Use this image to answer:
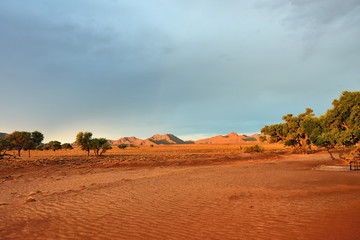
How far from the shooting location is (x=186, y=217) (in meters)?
7.25

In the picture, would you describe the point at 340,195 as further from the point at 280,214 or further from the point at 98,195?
the point at 98,195

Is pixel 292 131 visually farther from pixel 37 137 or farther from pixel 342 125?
pixel 37 137

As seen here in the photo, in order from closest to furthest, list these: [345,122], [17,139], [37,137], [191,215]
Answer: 1. [191,215]
2. [345,122]
3. [17,139]
4. [37,137]

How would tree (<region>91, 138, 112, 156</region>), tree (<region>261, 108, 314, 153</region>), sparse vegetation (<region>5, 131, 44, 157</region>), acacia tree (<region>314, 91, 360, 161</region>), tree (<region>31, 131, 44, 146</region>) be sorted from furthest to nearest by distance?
tree (<region>31, 131, 44, 146</region>), tree (<region>91, 138, 112, 156</region>), sparse vegetation (<region>5, 131, 44, 157</region>), tree (<region>261, 108, 314, 153</region>), acacia tree (<region>314, 91, 360, 161</region>)

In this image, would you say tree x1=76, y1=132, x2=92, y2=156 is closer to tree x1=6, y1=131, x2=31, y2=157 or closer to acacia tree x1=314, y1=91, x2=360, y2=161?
tree x1=6, y1=131, x2=31, y2=157

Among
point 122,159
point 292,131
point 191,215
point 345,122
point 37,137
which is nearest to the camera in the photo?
point 191,215

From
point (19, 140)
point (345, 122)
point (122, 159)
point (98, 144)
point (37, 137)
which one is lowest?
point (122, 159)

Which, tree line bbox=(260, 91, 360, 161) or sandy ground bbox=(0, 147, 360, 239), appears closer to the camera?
A: sandy ground bbox=(0, 147, 360, 239)

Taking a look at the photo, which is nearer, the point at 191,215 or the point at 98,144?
the point at 191,215

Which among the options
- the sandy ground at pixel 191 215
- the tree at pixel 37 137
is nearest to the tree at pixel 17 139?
the tree at pixel 37 137

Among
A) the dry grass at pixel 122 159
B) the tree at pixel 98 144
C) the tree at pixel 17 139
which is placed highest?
the tree at pixel 17 139

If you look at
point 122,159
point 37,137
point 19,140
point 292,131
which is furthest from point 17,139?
point 292,131

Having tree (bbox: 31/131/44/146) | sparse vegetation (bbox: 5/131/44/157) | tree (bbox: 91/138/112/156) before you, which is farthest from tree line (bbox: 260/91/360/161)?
tree (bbox: 31/131/44/146)

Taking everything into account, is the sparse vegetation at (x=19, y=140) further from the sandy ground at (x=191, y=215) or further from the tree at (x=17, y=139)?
the sandy ground at (x=191, y=215)
